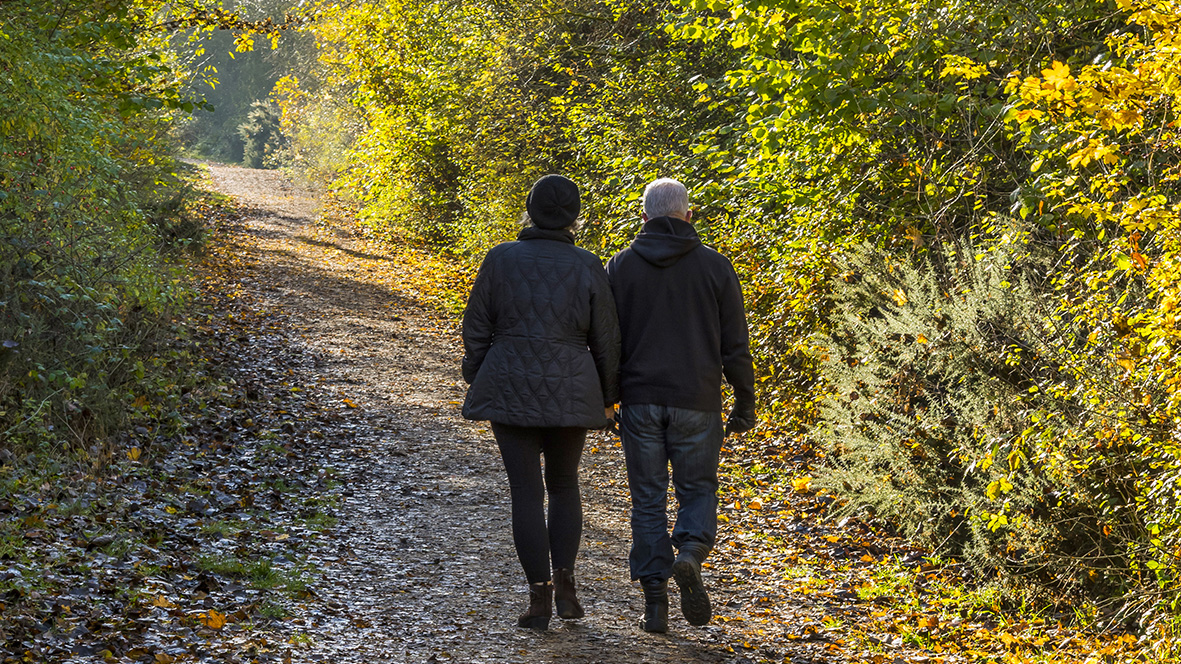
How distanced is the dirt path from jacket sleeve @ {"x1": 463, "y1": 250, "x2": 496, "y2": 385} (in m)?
1.40

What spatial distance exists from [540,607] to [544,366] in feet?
4.04

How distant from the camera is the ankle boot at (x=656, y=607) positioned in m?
4.94

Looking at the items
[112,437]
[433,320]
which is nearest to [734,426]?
[112,437]

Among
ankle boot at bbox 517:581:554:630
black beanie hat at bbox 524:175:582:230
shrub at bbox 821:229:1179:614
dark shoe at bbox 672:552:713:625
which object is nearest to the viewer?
dark shoe at bbox 672:552:713:625

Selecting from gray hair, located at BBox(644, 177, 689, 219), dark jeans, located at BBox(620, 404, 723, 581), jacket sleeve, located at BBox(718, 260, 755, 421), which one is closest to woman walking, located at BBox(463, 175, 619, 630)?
dark jeans, located at BBox(620, 404, 723, 581)

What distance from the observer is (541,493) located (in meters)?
4.86

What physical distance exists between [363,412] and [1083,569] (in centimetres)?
688

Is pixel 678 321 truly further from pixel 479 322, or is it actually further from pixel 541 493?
pixel 541 493

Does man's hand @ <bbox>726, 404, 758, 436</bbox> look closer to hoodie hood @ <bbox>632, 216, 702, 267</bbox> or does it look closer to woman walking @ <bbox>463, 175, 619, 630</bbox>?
woman walking @ <bbox>463, 175, 619, 630</bbox>

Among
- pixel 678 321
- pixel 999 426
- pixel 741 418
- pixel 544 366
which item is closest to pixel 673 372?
pixel 678 321

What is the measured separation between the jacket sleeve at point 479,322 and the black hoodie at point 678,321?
2.17 feet

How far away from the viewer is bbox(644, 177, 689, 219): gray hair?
4.90m

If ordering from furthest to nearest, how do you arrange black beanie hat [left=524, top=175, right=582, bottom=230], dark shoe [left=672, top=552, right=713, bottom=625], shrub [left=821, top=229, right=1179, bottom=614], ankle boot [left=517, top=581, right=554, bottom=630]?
shrub [left=821, top=229, right=1179, bottom=614] < ankle boot [left=517, top=581, right=554, bottom=630] < black beanie hat [left=524, top=175, right=582, bottom=230] < dark shoe [left=672, top=552, right=713, bottom=625]

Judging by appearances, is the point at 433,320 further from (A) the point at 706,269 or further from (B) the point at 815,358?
(A) the point at 706,269
